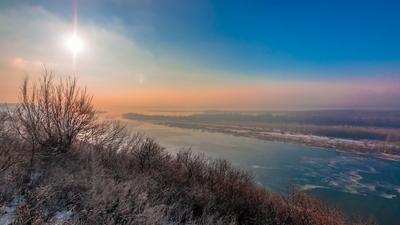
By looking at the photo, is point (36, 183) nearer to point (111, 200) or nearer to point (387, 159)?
point (111, 200)

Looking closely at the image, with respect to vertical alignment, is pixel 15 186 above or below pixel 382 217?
above

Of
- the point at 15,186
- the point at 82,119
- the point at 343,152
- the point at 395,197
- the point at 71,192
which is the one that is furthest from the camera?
the point at 343,152

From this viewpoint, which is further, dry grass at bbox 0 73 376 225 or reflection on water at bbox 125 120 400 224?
reflection on water at bbox 125 120 400 224

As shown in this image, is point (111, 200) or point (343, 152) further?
point (343, 152)

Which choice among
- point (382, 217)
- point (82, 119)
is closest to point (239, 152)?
point (382, 217)

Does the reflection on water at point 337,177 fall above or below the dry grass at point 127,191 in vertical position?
below

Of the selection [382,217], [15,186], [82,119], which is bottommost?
[382,217]

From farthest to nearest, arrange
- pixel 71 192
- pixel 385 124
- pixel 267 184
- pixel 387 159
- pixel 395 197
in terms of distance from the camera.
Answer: pixel 385 124
pixel 387 159
pixel 267 184
pixel 395 197
pixel 71 192

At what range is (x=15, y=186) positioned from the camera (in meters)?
8.09

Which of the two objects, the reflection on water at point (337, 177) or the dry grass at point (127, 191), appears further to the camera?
the reflection on water at point (337, 177)

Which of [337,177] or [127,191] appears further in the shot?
[337,177]

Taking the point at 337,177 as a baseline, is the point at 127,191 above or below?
above

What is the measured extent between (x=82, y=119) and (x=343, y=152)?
5483 centimetres

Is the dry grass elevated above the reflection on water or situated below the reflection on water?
above
